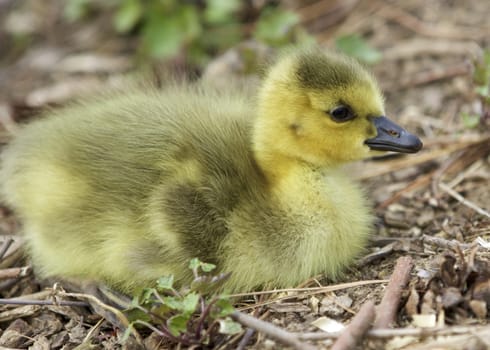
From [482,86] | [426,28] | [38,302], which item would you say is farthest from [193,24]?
[38,302]

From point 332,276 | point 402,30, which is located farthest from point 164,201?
point 402,30

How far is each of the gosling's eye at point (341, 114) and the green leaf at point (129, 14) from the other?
211cm

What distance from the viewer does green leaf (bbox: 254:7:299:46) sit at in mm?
3592

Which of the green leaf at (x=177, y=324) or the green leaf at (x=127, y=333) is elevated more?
the green leaf at (x=177, y=324)

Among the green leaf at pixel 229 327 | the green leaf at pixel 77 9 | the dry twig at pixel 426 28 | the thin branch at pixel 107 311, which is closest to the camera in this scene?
the green leaf at pixel 229 327

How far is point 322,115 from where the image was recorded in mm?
2285

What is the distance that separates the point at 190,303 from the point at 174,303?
0.18 ft

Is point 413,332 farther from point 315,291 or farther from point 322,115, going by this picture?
point 322,115

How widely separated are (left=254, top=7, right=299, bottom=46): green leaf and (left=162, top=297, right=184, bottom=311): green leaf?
1919mm

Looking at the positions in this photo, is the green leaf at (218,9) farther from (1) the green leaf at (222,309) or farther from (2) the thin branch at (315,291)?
(1) the green leaf at (222,309)

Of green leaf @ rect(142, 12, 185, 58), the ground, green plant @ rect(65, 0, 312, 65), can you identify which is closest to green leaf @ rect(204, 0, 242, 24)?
green plant @ rect(65, 0, 312, 65)

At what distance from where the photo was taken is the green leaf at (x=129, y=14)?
4.07 metres

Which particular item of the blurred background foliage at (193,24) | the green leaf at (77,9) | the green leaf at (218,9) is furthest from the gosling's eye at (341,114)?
the green leaf at (77,9)

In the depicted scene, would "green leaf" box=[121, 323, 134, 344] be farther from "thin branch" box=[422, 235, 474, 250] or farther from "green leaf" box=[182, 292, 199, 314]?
"thin branch" box=[422, 235, 474, 250]
